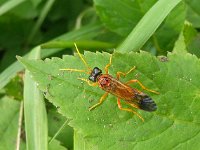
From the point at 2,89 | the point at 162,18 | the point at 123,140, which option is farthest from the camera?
the point at 2,89

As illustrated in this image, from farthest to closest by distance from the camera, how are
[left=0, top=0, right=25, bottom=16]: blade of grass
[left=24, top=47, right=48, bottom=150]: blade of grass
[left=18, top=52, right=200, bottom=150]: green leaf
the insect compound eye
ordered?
1. [left=0, top=0, right=25, bottom=16]: blade of grass
2. [left=24, top=47, right=48, bottom=150]: blade of grass
3. the insect compound eye
4. [left=18, top=52, right=200, bottom=150]: green leaf

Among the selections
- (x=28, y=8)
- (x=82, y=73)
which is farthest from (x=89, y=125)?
(x=28, y=8)

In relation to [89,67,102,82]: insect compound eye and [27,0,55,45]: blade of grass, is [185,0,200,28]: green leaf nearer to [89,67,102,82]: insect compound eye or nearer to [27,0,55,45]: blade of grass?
[89,67,102,82]: insect compound eye

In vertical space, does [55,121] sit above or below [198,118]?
above

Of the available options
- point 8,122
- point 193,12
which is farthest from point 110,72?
point 193,12

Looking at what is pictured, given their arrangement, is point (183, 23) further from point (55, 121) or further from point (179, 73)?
point (55, 121)

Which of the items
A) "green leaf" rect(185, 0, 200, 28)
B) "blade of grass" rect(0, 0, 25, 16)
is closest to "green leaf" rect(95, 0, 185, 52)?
"green leaf" rect(185, 0, 200, 28)

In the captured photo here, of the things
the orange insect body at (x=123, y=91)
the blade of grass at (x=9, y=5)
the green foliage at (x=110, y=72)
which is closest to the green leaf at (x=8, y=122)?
the green foliage at (x=110, y=72)

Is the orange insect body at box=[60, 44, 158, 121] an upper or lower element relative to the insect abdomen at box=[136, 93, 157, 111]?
upper
